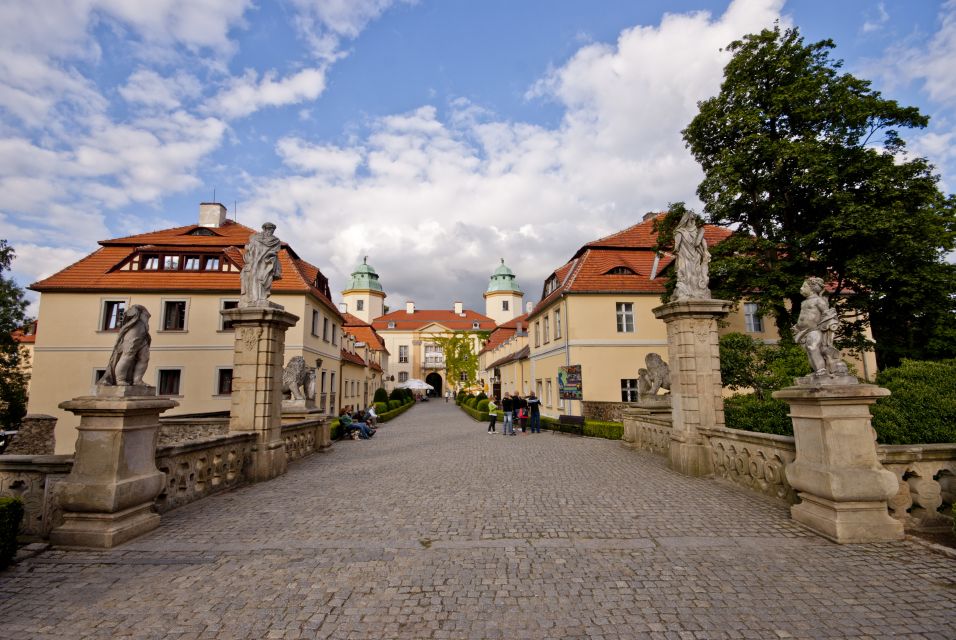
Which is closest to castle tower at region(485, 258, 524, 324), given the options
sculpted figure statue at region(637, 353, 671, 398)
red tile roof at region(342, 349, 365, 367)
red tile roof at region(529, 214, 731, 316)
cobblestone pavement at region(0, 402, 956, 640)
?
red tile roof at region(342, 349, 365, 367)

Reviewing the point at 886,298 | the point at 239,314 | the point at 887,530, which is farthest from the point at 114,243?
the point at 886,298

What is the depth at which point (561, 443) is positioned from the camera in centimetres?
1364

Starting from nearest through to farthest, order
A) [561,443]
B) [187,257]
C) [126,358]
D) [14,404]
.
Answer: [126,358]
[561,443]
[187,257]
[14,404]

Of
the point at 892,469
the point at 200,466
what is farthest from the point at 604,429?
the point at 200,466

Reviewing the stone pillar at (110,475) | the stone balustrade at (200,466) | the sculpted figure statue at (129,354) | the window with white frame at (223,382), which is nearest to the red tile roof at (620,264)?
the stone balustrade at (200,466)

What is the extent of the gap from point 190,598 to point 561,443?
11430 mm

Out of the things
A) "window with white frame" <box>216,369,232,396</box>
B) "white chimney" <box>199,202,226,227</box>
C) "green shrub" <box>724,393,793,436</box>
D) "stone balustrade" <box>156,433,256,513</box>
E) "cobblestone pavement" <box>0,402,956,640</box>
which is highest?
"white chimney" <box>199,202,226,227</box>

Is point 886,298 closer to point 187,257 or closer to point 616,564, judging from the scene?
point 616,564

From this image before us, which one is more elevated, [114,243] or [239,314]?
[114,243]

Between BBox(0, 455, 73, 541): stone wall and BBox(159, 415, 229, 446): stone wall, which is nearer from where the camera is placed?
BBox(0, 455, 73, 541): stone wall

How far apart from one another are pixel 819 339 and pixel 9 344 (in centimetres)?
3675

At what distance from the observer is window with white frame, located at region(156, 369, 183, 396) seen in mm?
21163

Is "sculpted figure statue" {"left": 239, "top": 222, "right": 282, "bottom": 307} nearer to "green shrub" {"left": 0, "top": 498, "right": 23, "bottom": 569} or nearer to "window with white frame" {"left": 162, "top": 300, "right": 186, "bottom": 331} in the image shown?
"green shrub" {"left": 0, "top": 498, "right": 23, "bottom": 569}

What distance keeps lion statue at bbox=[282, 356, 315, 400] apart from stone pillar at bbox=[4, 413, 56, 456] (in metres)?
12.1
